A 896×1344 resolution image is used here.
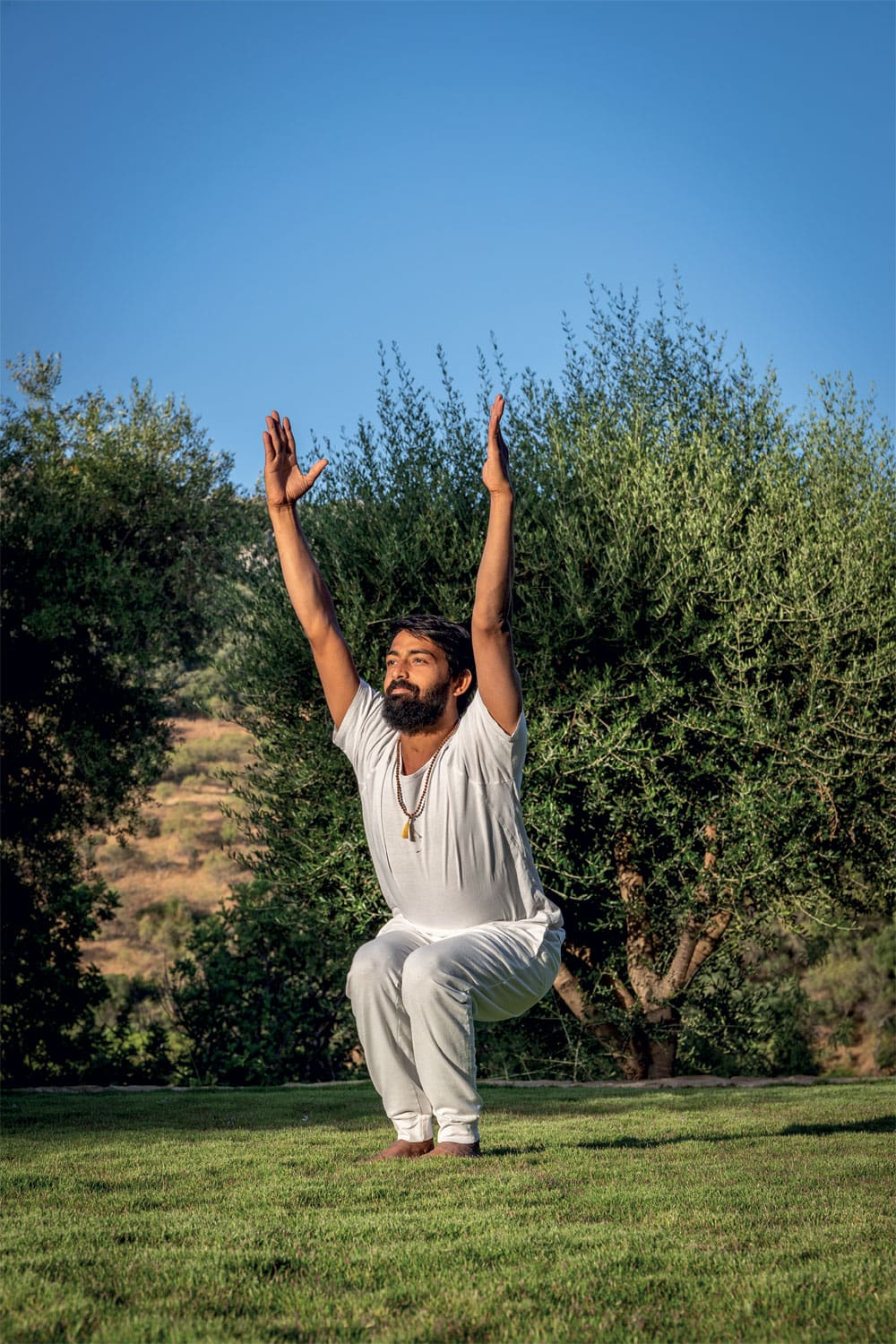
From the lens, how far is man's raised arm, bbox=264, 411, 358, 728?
5.54 m

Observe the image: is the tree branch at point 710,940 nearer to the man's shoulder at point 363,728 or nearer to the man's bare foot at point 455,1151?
the man's shoulder at point 363,728

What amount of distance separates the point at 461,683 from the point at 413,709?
0.33 metres

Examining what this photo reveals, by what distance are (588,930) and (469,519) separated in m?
5.11

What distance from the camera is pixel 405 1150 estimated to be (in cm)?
495

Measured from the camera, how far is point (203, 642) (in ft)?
63.7

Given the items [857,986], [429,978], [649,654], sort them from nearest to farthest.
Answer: [429,978]
[649,654]
[857,986]

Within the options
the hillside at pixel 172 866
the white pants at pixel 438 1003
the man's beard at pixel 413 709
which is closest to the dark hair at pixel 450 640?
the man's beard at pixel 413 709

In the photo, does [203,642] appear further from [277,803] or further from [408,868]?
[408,868]

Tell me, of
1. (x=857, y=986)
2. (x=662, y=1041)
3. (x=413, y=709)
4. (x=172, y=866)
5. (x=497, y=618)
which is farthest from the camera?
(x=172, y=866)

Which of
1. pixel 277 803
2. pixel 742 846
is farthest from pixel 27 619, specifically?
pixel 742 846

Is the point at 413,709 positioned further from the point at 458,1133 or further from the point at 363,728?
the point at 458,1133

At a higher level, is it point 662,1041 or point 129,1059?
point 662,1041

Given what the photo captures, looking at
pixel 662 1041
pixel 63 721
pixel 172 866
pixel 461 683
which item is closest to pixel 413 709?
pixel 461 683

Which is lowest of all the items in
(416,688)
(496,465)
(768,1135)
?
(768,1135)
